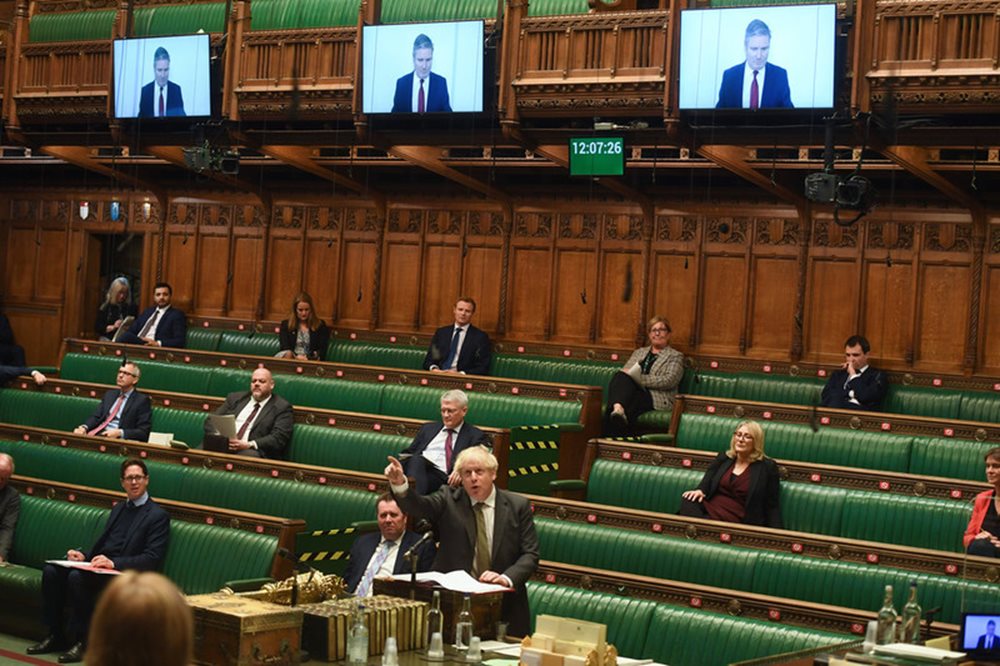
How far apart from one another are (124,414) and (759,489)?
492cm

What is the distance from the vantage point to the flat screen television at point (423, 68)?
38.1 ft

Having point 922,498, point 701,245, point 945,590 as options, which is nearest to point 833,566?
point 945,590

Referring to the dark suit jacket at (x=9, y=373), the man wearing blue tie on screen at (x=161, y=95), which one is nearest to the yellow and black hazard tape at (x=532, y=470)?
the dark suit jacket at (x=9, y=373)

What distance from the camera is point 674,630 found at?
21.3 ft

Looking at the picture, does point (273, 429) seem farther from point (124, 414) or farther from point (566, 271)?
point (566, 271)

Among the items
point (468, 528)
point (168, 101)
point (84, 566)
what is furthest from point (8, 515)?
point (168, 101)

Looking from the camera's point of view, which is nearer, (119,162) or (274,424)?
(274,424)

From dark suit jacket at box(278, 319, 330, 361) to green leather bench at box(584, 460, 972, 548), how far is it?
471 centimetres

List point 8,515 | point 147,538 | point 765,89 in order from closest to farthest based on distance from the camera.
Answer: point 147,538 → point 8,515 → point 765,89

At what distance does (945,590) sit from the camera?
6.59m

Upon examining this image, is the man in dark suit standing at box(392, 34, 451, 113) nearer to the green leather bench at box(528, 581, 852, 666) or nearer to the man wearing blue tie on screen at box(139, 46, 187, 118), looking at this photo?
the man wearing blue tie on screen at box(139, 46, 187, 118)

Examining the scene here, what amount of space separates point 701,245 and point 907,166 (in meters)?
2.62

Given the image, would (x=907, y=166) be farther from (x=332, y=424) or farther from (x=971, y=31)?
(x=332, y=424)

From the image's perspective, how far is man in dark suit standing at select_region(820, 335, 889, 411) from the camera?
33.7 feet
